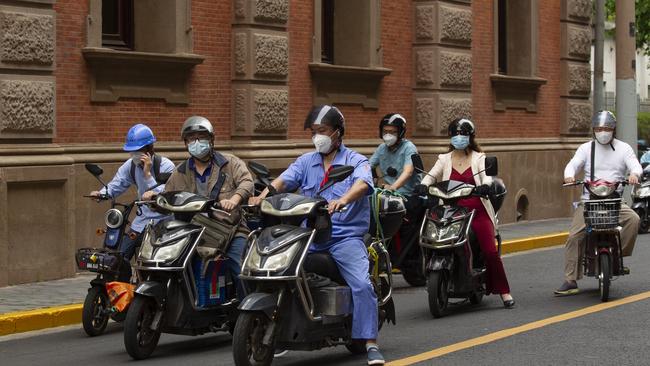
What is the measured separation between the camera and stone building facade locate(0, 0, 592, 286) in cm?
1430

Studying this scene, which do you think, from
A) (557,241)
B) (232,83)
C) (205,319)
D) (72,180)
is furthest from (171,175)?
(557,241)

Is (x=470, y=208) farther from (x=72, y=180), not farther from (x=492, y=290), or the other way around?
(x=72, y=180)

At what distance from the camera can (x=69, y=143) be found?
595 inches

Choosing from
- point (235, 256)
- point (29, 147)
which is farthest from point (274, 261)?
point (29, 147)

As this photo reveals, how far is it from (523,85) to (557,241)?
172 inches

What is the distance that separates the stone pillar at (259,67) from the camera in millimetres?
17562

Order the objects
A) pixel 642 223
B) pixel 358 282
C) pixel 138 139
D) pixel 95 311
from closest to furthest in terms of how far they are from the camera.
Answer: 1. pixel 358 282
2. pixel 95 311
3. pixel 138 139
4. pixel 642 223

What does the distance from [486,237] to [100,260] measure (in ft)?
11.6

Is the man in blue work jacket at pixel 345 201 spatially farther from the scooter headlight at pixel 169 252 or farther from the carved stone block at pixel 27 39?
the carved stone block at pixel 27 39

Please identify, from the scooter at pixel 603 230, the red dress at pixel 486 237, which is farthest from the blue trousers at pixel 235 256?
the scooter at pixel 603 230

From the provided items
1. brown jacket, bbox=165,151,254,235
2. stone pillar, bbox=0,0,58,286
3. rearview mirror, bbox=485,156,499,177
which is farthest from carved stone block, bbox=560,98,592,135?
brown jacket, bbox=165,151,254,235

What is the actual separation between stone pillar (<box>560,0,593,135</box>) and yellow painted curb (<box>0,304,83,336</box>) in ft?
48.4

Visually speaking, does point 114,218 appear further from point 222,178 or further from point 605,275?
point 605,275

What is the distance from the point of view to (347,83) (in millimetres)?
19859
